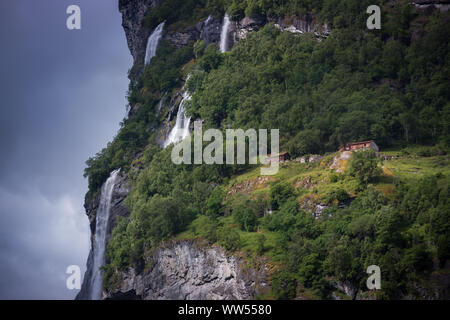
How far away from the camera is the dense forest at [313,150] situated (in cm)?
5269

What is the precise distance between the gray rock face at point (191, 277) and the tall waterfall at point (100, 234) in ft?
44.1

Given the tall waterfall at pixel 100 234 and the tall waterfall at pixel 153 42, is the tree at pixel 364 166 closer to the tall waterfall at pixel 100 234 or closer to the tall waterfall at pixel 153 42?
the tall waterfall at pixel 100 234

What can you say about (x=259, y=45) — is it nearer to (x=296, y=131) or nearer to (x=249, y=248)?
(x=296, y=131)

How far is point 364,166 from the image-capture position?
60406mm

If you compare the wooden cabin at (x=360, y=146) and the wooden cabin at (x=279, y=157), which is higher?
the wooden cabin at (x=360, y=146)

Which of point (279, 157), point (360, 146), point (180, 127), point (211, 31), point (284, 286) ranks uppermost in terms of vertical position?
point (211, 31)

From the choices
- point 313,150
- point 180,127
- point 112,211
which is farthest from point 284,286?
point 180,127

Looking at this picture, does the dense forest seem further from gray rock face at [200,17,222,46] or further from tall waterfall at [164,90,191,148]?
tall waterfall at [164,90,191,148]

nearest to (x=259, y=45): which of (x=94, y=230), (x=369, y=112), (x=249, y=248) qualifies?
(x=369, y=112)

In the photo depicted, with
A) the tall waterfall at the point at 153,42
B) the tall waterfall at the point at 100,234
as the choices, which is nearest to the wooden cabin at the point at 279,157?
the tall waterfall at the point at 100,234

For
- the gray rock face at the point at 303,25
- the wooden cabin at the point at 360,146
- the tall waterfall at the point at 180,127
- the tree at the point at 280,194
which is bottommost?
the tree at the point at 280,194

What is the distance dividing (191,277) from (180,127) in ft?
137

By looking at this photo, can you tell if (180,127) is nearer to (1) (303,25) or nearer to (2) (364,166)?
(1) (303,25)

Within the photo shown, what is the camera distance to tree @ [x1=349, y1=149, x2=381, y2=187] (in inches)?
2360
